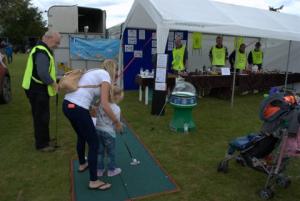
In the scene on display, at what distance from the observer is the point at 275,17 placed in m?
10.0

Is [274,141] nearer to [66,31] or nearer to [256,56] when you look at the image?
[256,56]

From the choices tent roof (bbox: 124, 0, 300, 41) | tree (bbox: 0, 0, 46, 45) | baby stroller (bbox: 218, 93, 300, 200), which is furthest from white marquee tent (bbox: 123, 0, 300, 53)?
tree (bbox: 0, 0, 46, 45)

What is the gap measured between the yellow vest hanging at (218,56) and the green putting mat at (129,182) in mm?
6263

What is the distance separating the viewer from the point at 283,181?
380 centimetres

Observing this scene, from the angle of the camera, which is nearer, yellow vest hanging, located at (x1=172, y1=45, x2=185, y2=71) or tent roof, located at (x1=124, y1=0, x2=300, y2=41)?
tent roof, located at (x1=124, y1=0, x2=300, y2=41)

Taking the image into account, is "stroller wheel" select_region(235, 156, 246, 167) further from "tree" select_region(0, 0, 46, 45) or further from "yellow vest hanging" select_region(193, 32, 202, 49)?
"tree" select_region(0, 0, 46, 45)

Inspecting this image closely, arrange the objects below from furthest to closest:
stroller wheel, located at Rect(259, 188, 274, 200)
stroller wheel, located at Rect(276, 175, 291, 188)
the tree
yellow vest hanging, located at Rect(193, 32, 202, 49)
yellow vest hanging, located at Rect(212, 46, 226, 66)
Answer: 1. the tree
2. yellow vest hanging, located at Rect(193, 32, 202, 49)
3. yellow vest hanging, located at Rect(212, 46, 226, 66)
4. stroller wheel, located at Rect(276, 175, 291, 188)
5. stroller wheel, located at Rect(259, 188, 274, 200)

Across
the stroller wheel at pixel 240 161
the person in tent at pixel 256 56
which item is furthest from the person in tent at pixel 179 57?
the stroller wheel at pixel 240 161

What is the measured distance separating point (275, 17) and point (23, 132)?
821 cm

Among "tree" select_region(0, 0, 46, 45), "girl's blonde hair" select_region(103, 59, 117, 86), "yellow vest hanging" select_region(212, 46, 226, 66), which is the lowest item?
"girl's blonde hair" select_region(103, 59, 117, 86)

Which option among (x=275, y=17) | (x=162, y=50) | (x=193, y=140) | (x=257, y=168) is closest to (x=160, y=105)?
(x=162, y=50)

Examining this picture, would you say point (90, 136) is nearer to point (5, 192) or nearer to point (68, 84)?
point (68, 84)

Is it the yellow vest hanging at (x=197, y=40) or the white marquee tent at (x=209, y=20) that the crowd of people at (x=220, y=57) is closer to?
the white marquee tent at (x=209, y=20)

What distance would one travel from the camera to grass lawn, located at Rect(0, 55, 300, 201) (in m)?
3.78
